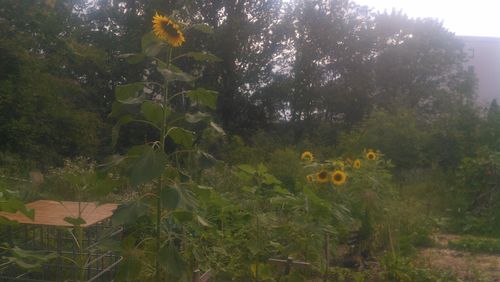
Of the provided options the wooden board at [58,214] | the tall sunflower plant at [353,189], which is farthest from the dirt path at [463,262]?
the wooden board at [58,214]

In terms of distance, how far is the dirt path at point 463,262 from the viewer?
399 centimetres

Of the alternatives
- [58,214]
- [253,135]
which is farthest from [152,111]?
[253,135]

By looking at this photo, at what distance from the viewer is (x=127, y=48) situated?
1603 centimetres

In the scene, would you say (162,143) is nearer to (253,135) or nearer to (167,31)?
(167,31)

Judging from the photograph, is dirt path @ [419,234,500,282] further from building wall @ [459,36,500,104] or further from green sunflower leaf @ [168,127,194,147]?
building wall @ [459,36,500,104]

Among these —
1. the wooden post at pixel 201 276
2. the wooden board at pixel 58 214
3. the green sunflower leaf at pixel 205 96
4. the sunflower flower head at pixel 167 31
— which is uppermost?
the sunflower flower head at pixel 167 31

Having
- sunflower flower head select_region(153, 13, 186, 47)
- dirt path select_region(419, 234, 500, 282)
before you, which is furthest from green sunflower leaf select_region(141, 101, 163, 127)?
dirt path select_region(419, 234, 500, 282)

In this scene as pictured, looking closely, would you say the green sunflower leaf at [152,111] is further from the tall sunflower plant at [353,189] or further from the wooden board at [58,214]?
the tall sunflower plant at [353,189]

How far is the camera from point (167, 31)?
2.16 m

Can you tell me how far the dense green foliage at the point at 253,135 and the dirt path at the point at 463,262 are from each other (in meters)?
0.22

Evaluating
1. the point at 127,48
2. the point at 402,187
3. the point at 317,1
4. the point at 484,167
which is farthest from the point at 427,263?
the point at 317,1

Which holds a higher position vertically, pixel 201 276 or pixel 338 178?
pixel 338 178

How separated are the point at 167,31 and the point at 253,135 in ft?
44.1

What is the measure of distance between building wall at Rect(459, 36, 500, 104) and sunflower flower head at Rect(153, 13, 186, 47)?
99.6 feet
